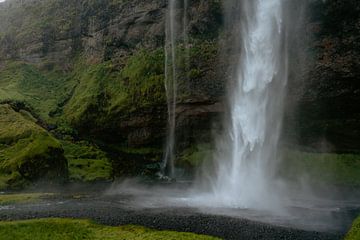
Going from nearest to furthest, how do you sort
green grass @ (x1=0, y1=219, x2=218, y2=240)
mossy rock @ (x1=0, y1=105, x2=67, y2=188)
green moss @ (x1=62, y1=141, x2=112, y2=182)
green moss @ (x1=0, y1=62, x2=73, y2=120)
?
green grass @ (x1=0, y1=219, x2=218, y2=240) → mossy rock @ (x1=0, y1=105, x2=67, y2=188) → green moss @ (x1=62, y1=141, x2=112, y2=182) → green moss @ (x1=0, y1=62, x2=73, y2=120)

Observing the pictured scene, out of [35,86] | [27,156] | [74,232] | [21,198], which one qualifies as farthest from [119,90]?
[74,232]

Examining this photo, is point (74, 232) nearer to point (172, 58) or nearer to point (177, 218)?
point (177, 218)

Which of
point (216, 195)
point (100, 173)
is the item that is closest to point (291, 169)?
point (216, 195)

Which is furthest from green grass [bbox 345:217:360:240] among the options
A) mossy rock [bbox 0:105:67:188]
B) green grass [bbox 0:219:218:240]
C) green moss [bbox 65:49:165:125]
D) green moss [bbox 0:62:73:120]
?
green moss [bbox 0:62:73:120]

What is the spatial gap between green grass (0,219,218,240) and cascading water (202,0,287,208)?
75.3ft

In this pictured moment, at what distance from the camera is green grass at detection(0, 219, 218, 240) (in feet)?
96.3

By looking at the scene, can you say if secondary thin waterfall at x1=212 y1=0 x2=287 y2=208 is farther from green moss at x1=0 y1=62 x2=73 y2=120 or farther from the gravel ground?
green moss at x1=0 y1=62 x2=73 y2=120

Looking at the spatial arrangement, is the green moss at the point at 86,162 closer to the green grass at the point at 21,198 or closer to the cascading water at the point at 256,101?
the green grass at the point at 21,198

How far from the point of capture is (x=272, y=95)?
6072cm

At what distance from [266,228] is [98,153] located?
46598 mm

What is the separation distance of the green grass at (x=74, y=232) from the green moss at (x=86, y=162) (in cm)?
3200

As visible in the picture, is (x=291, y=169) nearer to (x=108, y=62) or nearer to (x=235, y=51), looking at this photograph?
(x=235, y=51)

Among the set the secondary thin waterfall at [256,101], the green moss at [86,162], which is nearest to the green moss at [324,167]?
the secondary thin waterfall at [256,101]

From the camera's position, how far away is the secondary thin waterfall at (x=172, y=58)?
233 ft
